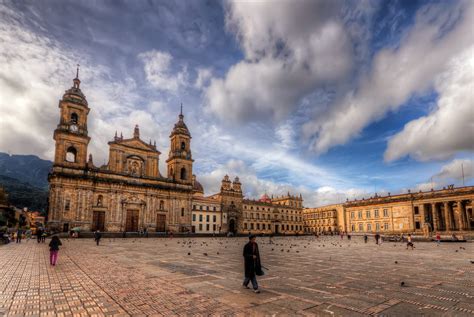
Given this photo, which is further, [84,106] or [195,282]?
[84,106]

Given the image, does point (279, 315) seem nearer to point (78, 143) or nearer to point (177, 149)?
point (78, 143)

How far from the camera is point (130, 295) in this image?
735 cm

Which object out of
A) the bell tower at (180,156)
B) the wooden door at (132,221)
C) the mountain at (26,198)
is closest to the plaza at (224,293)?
the wooden door at (132,221)

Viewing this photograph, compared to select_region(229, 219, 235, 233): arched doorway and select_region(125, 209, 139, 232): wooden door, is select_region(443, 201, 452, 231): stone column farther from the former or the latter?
select_region(125, 209, 139, 232): wooden door

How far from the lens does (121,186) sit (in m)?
52.8

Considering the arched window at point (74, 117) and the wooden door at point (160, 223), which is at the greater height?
the arched window at point (74, 117)

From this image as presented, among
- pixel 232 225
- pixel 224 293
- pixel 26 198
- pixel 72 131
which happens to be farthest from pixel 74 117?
pixel 26 198

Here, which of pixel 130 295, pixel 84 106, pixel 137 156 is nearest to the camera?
pixel 130 295

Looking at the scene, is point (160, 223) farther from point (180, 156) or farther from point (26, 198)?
point (26, 198)

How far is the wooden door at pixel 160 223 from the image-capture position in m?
56.6

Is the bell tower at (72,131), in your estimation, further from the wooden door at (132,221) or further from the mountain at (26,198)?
the mountain at (26,198)

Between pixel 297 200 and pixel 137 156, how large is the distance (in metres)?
60.5

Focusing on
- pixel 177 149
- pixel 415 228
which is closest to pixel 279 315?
pixel 177 149

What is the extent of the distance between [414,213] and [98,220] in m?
69.0
